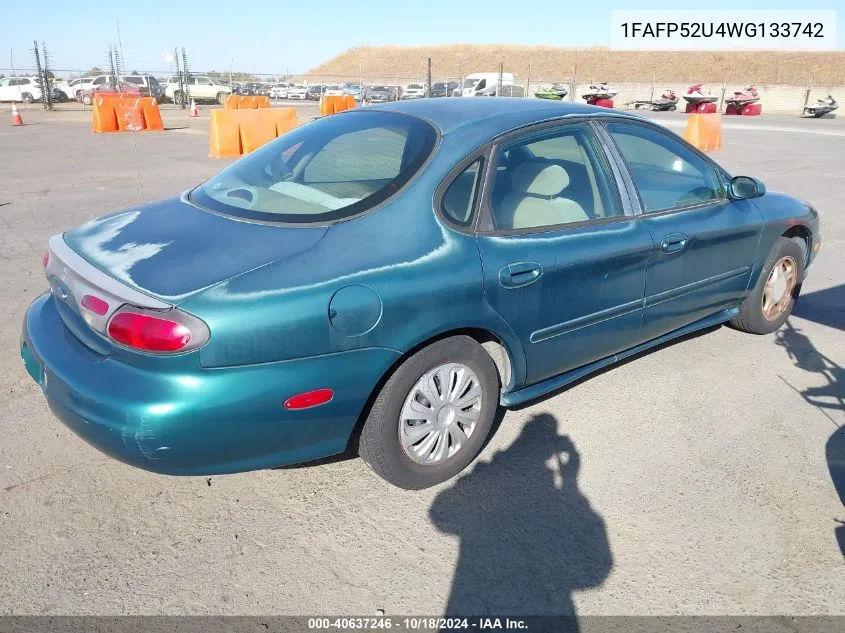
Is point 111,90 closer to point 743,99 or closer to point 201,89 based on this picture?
point 201,89

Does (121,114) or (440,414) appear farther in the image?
(121,114)

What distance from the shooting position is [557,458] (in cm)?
324

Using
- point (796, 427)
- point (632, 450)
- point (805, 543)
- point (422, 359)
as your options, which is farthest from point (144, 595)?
point (796, 427)

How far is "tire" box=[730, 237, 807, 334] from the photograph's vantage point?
4.50m

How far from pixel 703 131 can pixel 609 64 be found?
69.7 m

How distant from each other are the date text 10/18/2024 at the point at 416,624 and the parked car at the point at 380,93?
130 ft

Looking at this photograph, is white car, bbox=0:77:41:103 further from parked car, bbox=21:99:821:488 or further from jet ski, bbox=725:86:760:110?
parked car, bbox=21:99:821:488

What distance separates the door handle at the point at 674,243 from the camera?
11.9 feet

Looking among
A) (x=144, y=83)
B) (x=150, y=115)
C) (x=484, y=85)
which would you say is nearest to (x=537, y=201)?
(x=150, y=115)

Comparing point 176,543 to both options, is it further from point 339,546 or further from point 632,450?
point 632,450

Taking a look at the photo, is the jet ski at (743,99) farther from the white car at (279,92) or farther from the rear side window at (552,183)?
the rear side window at (552,183)

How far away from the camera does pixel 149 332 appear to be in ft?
7.59

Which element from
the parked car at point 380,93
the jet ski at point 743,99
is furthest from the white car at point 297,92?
the jet ski at point 743,99

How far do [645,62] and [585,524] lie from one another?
280ft
